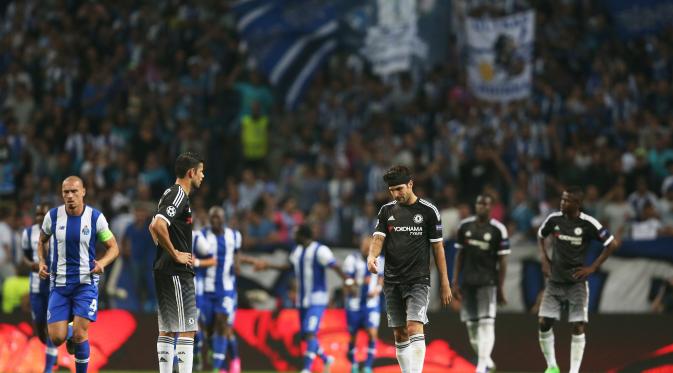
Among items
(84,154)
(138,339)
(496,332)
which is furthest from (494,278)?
(84,154)

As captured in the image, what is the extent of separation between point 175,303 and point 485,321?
529 cm

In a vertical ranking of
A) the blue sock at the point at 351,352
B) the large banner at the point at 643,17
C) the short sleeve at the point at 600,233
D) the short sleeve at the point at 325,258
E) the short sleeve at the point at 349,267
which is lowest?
the blue sock at the point at 351,352

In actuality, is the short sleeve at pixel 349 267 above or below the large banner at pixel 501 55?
below

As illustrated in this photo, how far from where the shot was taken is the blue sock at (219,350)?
16.3 meters

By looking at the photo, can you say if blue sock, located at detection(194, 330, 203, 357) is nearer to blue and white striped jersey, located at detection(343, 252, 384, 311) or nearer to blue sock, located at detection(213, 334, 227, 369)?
blue sock, located at detection(213, 334, 227, 369)

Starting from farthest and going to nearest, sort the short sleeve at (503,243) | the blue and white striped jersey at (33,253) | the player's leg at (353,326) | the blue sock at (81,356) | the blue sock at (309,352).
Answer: the player's leg at (353,326) → the blue sock at (309,352) → the short sleeve at (503,243) → the blue and white striped jersey at (33,253) → the blue sock at (81,356)

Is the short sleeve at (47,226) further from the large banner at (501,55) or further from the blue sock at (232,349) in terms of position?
the large banner at (501,55)

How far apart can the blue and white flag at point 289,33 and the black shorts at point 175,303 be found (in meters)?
12.5

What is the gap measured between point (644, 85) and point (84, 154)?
11018mm

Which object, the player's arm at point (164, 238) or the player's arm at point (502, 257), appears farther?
the player's arm at point (502, 257)

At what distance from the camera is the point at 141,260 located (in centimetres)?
1986

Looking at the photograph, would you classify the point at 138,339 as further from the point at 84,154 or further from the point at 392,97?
the point at 392,97

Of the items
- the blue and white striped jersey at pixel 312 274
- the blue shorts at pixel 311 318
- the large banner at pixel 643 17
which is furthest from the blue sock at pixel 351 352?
the large banner at pixel 643 17

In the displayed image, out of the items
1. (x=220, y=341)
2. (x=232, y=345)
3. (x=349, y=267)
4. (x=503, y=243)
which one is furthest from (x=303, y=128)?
(x=503, y=243)
